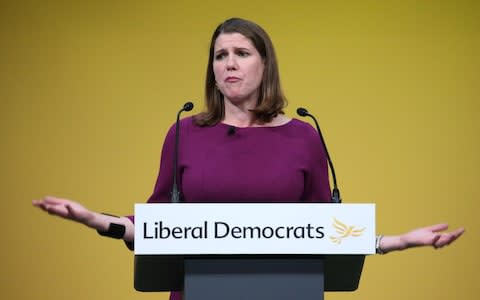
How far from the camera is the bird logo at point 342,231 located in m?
1.77

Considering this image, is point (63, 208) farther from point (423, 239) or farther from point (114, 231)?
point (423, 239)

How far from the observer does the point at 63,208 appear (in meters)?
1.71

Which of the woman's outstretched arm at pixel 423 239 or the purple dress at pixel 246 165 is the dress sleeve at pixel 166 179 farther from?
the woman's outstretched arm at pixel 423 239

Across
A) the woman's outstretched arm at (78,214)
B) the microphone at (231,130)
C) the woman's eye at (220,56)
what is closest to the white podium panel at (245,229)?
the woman's outstretched arm at (78,214)

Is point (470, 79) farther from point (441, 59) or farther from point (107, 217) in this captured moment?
point (107, 217)

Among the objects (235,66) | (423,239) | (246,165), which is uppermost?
(235,66)

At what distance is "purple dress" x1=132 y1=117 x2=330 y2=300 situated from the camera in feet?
7.22

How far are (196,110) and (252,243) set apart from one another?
1.75m

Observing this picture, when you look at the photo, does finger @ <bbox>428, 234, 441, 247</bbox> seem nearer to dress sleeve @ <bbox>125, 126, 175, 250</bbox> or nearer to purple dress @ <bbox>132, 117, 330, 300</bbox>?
purple dress @ <bbox>132, 117, 330, 300</bbox>

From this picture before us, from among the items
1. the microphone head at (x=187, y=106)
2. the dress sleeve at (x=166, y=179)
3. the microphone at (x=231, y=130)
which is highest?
the microphone head at (x=187, y=106)

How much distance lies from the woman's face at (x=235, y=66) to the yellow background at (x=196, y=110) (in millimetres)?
1225

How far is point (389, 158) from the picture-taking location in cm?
362

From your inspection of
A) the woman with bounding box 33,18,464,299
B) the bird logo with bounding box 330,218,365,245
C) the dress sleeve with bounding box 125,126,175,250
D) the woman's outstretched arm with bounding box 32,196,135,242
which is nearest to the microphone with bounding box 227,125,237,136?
the woman with bounding box 33,18,464,299

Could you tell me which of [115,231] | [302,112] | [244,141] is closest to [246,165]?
[244,141]
